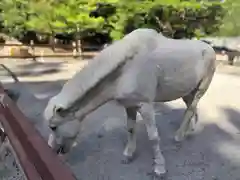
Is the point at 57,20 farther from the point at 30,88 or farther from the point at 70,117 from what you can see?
the point at 70,117

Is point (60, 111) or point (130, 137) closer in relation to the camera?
point (60, 111)

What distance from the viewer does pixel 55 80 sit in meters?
6.98

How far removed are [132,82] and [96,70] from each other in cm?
27

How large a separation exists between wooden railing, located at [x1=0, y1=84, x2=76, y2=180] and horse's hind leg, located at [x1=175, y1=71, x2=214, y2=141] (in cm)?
195

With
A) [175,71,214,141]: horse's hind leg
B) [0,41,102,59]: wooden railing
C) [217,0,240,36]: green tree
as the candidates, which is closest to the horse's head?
[175,71,214,141]: horse's hind leg

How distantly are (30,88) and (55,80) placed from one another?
0.97 metres

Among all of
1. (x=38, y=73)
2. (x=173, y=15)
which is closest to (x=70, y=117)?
(x=38, y=73)

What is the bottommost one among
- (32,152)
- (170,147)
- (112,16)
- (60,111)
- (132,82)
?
(170,147)

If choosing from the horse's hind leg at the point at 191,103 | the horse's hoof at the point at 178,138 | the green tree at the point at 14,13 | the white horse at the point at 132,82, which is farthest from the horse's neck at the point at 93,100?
the green tree at the point at 14,13

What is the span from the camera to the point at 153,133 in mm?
2541

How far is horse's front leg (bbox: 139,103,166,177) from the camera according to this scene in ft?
8.02

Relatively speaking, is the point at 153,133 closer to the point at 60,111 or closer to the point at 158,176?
the point at 158,176

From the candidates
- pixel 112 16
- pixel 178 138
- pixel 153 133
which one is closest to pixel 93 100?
pixel 153 133

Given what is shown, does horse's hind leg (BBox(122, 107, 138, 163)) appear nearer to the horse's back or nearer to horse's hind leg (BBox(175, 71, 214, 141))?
the horse's back
